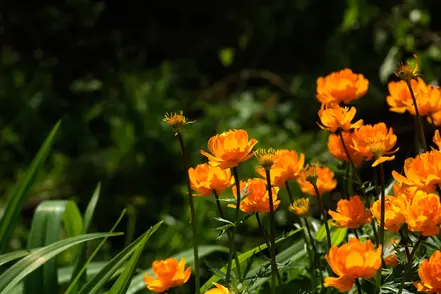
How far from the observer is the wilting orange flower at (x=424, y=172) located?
94 cm

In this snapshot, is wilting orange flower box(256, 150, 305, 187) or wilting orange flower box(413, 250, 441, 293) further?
wilting orange flower box(256, 150, 305, 187)

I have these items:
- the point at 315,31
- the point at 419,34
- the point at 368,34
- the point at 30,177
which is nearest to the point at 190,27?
the point at 315,31

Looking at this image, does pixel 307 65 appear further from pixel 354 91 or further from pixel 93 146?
pixel 354 91

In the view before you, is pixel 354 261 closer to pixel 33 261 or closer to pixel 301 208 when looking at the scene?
pixel 301 208

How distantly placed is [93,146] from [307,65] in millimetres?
1236

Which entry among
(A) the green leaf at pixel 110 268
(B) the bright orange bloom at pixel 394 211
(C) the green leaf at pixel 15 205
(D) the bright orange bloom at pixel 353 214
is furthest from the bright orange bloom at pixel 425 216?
(C) the green leaf at pixel 15 205

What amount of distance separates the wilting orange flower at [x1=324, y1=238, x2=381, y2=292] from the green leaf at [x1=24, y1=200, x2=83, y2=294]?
0.76m

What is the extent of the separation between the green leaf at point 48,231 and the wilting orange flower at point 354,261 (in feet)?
2.48

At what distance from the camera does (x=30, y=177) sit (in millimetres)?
1514

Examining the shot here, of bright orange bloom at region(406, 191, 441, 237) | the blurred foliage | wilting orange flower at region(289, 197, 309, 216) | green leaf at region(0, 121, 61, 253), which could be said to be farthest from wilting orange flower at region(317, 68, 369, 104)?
the blurred foliage

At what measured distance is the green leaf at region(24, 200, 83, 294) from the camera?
1452 mm

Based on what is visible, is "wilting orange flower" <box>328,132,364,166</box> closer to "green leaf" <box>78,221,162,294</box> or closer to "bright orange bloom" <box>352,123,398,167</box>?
"bright orange bloom" <box>352,123,398,167</box>

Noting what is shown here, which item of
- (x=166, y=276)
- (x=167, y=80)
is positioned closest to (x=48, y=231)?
(x=166, y=276)

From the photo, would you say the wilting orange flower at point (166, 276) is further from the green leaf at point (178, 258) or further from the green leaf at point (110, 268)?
the green leaf at point (178, 258)
